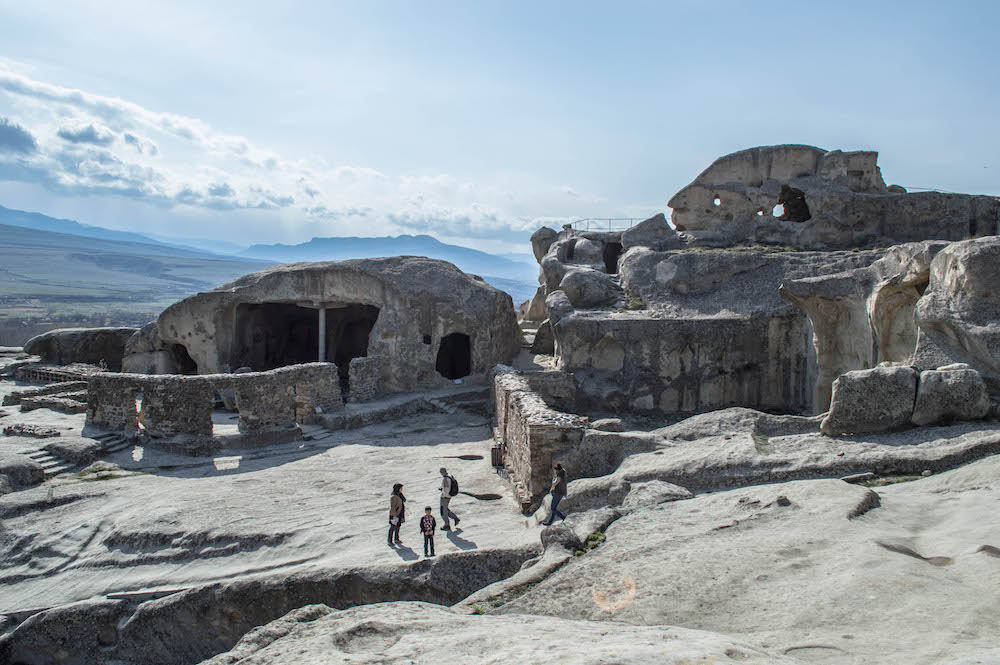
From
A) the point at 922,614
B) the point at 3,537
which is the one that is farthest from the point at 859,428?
the point at 3,537

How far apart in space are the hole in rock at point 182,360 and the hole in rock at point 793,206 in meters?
22.4

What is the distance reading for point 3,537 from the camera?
10805 millimetres

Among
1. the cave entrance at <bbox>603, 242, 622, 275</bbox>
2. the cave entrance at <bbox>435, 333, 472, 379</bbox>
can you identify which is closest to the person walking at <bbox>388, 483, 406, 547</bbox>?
the cave entrance at <bbox>435, 333, 472, 379</bbox>

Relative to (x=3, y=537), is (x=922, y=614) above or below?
above

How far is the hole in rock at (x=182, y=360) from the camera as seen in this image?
79.1ft

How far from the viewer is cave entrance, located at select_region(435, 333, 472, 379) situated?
81.7ft

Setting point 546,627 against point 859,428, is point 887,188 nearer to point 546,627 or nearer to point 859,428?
point 859,428

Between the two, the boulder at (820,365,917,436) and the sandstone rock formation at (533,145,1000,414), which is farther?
the sandstone rock formation at (533,145,1000,414)

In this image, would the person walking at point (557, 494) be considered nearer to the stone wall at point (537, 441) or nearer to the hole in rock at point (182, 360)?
the stone wall at point (537, 441)

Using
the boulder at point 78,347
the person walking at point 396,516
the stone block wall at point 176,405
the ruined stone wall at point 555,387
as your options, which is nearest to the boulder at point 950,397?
the person walking at point 396,516

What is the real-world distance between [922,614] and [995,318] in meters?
6.00

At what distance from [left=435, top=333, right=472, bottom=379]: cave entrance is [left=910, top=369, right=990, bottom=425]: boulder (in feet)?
56.4

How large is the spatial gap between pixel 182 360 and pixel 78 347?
509cm

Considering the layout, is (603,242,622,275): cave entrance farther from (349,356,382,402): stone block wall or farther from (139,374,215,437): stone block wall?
(139,374,215,437): stone block wall
